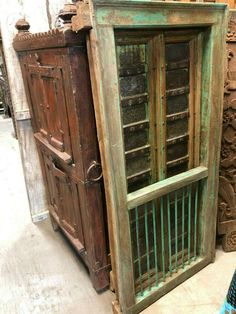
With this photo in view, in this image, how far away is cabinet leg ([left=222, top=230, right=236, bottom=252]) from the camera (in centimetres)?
193

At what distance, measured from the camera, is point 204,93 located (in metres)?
1.51

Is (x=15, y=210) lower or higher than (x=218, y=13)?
lower

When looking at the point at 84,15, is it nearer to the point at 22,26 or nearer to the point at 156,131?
the point at 156,131

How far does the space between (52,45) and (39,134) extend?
86 centimetres

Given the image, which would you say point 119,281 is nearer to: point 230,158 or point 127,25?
point 230,158

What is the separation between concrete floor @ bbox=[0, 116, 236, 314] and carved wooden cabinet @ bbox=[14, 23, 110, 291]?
6.5 inches

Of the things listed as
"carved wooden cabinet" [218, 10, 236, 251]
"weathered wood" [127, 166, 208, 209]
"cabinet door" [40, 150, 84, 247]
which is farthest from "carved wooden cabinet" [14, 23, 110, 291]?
"carved wooden cabinet" [218, 10, 236, 251]

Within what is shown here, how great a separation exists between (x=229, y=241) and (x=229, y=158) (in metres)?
0.59

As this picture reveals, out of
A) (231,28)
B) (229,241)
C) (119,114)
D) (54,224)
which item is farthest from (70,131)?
(229,241)

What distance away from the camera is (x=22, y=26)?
6.24 feet

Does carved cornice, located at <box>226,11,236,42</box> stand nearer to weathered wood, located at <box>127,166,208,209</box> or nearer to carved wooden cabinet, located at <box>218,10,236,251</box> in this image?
carved wooden cabinet, located at <box>218,10,236,251</box>

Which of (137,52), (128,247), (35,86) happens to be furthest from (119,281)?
(35,86)

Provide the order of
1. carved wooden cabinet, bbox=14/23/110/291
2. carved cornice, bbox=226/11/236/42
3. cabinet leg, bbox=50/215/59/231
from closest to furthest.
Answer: carved wooden cabinet, bbox=14/23/110/291 → carved cornice, bbox=226/11/236/42 → cabinet leg, bbox=50/215/59/231

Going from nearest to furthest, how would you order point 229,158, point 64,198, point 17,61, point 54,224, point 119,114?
1. point 119,114
2. point 229,158
3. point 64,198
4. point 17,61
5. point 54,224
